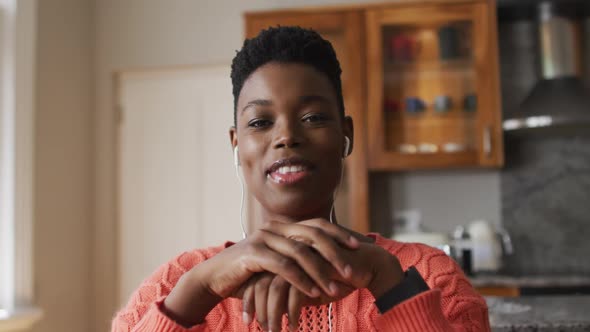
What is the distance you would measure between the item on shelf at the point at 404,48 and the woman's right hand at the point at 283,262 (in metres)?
2.38

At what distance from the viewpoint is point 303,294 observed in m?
0.67

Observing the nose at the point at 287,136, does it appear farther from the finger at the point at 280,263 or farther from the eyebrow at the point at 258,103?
the finger at the point at 280,263

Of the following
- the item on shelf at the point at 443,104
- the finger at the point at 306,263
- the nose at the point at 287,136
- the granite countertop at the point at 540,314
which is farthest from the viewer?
the item on shelf at the point at 443,104

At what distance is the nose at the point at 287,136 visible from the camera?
2.70 feet

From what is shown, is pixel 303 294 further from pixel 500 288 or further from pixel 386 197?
pixel 386 197

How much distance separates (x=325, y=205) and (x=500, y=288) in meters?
1.86

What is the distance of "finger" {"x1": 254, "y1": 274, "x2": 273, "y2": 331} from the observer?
67 cm

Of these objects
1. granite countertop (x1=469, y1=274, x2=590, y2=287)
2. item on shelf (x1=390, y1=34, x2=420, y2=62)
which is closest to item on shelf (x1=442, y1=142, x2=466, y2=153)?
item on shelf (x1=390, y1=34, x2=420, y2=62)

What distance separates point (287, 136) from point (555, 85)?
7.87 feet

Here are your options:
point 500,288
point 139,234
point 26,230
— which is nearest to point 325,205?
point 500,288

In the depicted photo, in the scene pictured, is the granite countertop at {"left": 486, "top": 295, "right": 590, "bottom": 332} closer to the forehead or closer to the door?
the forehead

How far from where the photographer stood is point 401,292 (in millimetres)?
704

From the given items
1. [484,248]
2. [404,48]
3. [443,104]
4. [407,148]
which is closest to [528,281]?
[484,248]

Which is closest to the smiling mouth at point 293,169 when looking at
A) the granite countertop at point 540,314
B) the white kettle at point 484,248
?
the granite countertop at point 540,314
